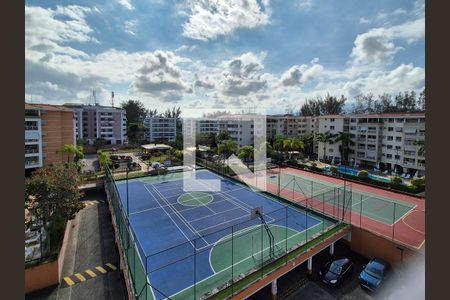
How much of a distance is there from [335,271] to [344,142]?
34.4 meters

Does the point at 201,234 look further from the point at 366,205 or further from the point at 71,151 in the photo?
the point at 71,151

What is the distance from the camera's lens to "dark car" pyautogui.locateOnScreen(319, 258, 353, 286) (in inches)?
457

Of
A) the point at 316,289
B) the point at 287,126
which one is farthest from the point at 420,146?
the point at 316,289

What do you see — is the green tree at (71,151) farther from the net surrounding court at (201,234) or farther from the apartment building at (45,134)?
the net surrounding court at (201,234)

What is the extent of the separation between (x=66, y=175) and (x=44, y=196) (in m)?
1.53

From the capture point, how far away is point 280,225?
16453mm

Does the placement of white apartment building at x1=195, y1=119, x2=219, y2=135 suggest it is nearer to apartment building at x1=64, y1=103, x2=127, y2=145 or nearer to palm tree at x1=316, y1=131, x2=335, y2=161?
apartment building at x1=64, y1=103, x2=127, y2=145

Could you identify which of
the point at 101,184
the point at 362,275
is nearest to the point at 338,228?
the point at 362,275

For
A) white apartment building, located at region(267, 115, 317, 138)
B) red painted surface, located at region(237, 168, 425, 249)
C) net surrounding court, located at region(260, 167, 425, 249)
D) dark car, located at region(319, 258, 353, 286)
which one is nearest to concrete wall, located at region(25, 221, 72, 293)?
dark car, located at region(319, 258, 353, 286)

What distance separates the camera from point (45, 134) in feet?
108

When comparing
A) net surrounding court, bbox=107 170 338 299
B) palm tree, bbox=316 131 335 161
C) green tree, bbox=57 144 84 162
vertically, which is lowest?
net surrounding court, bbox=107 170 338 299

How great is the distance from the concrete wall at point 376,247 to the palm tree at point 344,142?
30.4 metres

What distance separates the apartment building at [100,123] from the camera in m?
60.9

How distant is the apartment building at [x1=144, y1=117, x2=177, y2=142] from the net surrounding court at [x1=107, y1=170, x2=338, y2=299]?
47.1 meters
